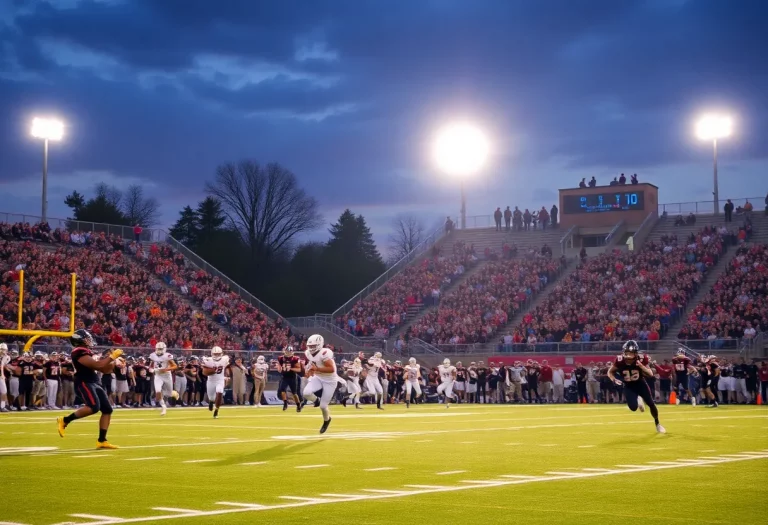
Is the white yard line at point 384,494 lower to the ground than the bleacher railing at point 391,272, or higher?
lower

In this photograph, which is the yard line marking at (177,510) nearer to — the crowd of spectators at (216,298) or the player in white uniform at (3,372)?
the player in white uniform at (3,372)

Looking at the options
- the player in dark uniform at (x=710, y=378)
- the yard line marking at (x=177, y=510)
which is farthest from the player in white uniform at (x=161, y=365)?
the yard line marking at (x=177, y=510)

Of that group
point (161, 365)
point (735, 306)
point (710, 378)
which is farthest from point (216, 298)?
point (710, 378)

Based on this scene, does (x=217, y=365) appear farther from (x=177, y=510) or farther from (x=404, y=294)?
(x=404, y=294)

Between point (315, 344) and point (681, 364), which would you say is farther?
point (681, 364)

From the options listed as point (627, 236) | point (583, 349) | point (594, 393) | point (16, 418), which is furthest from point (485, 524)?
point (627, 236)

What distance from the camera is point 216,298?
161 ft

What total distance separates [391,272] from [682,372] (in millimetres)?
24991

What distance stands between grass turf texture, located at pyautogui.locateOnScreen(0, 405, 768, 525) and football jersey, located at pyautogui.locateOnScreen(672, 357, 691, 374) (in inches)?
568

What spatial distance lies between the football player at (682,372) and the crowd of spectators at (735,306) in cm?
332

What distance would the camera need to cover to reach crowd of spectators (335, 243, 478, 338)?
53625 mm

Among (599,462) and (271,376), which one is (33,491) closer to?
(599,462)

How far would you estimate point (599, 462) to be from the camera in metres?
12.9

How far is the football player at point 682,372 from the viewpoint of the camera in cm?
3469
